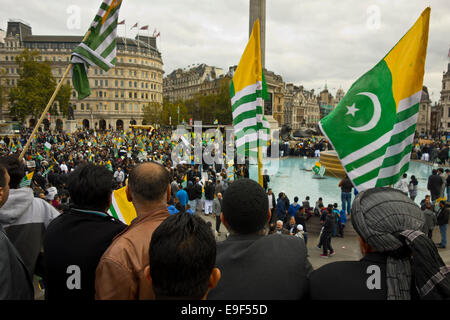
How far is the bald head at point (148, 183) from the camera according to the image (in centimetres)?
253

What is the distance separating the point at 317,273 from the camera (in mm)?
1806

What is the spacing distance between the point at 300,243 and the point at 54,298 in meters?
1.82

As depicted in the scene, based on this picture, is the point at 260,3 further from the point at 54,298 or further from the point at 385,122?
the point at 54,298

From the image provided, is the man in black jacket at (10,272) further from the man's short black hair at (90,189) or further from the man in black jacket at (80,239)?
the man's short black hair at (90,189)

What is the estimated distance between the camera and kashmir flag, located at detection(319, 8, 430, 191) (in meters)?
3.82

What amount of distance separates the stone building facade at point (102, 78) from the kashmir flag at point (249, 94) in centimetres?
8297

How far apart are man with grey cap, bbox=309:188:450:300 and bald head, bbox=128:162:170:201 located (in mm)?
1290

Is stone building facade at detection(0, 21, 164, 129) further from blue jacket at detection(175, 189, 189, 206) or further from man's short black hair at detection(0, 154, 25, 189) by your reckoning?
man's short black hair at detection(0, 154, 25, 189)

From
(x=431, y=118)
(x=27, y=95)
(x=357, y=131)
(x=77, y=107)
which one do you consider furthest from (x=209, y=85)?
(x=357, y=131)

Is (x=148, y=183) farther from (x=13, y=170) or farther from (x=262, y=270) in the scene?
(x=13, y=170)

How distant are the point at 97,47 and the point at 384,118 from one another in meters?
4.54

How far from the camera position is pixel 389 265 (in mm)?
1672

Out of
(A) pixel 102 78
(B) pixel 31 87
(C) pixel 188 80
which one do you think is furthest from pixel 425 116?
(B) pixel 31 87

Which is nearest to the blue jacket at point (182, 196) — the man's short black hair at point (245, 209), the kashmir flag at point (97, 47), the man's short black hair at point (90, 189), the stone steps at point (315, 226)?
the stone steps at point (315, 226)
